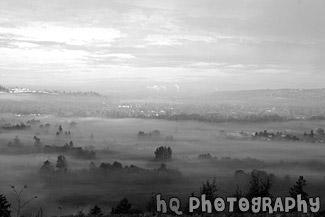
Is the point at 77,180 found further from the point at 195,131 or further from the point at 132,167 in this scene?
the point at 195,131

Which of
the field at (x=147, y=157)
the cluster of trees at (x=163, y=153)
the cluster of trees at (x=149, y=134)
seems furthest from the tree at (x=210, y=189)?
the cluster of trees at (x=149, y=134)

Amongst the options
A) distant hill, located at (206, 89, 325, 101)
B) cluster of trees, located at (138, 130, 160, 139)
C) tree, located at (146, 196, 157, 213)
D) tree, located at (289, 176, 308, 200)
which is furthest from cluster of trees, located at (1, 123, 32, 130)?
tree, located at (289, 176, 308, 200)

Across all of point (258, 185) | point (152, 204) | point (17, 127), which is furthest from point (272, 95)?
point (17, 127)

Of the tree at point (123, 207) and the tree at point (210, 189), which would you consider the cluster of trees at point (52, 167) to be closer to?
the tree at point (123, 207)

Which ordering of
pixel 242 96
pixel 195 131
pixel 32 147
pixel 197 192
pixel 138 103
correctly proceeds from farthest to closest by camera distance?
pixel 242 96, pixel 138 103, pixel 195 131, pixel 32 147, pixel 197 192

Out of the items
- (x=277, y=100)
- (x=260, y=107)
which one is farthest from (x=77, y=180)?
(x=277, y=100)

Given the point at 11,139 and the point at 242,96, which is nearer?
the point at 11,139

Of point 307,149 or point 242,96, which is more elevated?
point 242,96
